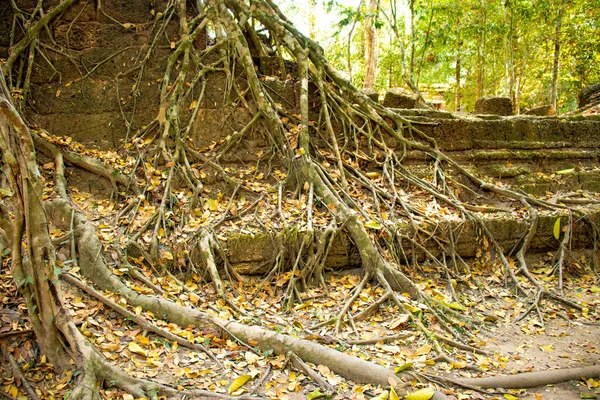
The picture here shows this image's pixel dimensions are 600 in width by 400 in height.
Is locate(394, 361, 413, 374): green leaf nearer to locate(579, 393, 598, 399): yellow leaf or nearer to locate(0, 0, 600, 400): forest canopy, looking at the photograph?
locate(0, 0, 600, 400): forest canopy

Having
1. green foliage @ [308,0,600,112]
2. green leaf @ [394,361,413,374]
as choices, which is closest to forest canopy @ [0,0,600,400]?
green leaf @ [394,361,413,374]

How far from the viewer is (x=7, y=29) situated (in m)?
4.91

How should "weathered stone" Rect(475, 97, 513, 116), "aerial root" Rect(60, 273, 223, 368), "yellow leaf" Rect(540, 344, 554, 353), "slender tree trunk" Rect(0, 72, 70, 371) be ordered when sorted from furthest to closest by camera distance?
"weathered stone" Rect(475, 97, 513, 116)
"yellow leaf" Rect(540, 344, 554, 353)
"aerial root" Rect(60, 273, 223, 368)
"slender tree trunk" Rect(0, 72, 70, 371)

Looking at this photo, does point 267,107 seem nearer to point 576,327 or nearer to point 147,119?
point 147,119

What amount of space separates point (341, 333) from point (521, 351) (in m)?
1.37

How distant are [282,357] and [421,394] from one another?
0.88 m

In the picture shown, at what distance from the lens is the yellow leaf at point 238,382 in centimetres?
254

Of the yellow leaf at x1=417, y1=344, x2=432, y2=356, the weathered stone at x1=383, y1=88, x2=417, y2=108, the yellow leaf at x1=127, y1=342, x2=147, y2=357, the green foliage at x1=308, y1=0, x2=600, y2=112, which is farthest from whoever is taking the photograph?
the green foliage at x1=308, y1=0, x2=600, y2=112

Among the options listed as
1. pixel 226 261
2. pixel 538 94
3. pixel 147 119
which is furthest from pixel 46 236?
pixel 538 94

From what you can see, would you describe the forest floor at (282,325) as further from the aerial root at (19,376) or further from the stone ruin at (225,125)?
the stone ruin at (225,125)

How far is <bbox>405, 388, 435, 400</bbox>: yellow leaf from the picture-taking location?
2490mm

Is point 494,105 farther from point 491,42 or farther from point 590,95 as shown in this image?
point 491,42

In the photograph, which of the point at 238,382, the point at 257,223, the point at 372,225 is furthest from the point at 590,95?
the point at 238,382

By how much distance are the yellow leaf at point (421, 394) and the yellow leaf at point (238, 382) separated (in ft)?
3.08
